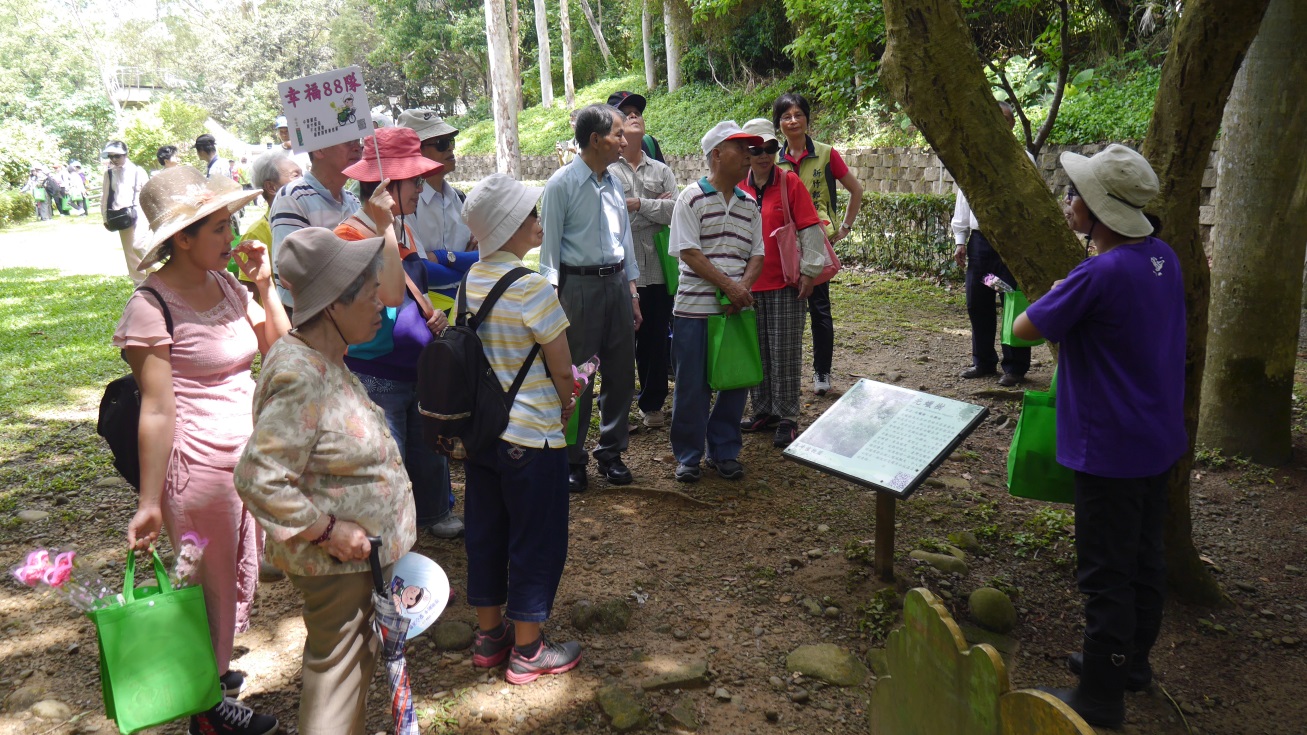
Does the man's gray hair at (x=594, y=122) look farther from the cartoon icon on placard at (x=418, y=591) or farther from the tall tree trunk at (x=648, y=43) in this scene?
the tall tree trunk at (x=648, y=43)

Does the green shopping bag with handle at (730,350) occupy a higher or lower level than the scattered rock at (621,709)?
higher

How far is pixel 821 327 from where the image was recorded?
6285 mm

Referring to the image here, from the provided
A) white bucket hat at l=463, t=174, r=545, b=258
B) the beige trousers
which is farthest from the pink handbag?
the beige trousers

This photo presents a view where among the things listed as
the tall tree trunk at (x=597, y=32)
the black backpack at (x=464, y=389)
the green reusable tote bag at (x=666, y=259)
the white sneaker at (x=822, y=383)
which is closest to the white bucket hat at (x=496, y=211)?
the black backpack at (x=464, y=389)

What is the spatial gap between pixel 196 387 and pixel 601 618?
1.76 m

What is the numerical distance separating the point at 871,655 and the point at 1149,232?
5.81ft

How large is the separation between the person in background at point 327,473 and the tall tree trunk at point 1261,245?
4454 millimetres

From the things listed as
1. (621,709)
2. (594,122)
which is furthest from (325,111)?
(621,709)

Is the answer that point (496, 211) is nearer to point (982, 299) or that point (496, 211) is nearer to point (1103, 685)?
point (1103, 685)

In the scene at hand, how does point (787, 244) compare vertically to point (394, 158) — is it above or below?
below

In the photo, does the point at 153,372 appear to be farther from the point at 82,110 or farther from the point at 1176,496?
the point at 82,110

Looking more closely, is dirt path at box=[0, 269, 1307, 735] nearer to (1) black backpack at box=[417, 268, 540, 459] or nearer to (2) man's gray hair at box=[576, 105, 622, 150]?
(1) black backpack at box=[417, 268, 540, 459]

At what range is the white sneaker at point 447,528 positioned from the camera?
425cm

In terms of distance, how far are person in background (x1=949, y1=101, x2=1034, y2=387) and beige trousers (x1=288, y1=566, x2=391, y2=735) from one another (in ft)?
17.7
